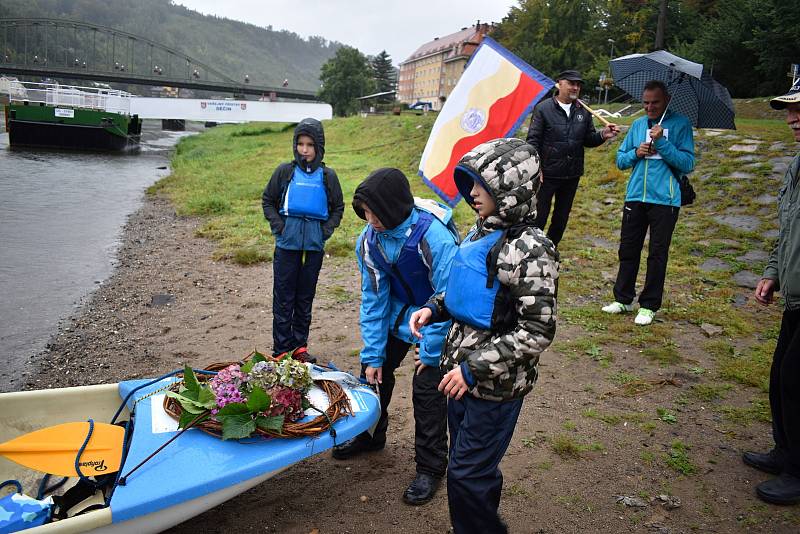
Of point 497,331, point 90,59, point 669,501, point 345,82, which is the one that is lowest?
point 669,501

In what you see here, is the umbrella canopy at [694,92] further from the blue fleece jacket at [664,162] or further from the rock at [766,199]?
the rock at [766,199]

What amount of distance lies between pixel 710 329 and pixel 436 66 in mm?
104907

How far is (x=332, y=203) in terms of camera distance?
5746 mm

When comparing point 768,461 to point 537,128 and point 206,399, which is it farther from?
point 537,128

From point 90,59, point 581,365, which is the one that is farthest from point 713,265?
point 90,59

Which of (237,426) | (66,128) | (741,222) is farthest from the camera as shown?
(66,128)

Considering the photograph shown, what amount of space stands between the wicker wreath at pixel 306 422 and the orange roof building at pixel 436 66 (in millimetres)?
82015

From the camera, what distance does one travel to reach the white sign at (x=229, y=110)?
50.2m

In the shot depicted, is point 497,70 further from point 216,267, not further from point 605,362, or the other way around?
point 216,267

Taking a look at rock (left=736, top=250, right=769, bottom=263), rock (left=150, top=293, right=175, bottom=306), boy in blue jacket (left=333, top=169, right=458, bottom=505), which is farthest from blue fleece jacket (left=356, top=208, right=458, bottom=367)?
rock (left=736, top=250, right=769, bottom=263)

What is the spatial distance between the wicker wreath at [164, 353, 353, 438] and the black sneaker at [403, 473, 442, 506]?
0.65 meters

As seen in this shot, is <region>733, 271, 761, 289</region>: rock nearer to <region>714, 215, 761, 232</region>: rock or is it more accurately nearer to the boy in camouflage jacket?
<region>714, 215, 761, 232</region>: rock

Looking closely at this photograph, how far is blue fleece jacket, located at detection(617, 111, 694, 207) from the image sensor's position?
18.9 ft

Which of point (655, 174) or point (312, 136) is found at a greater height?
point (312, 136)
